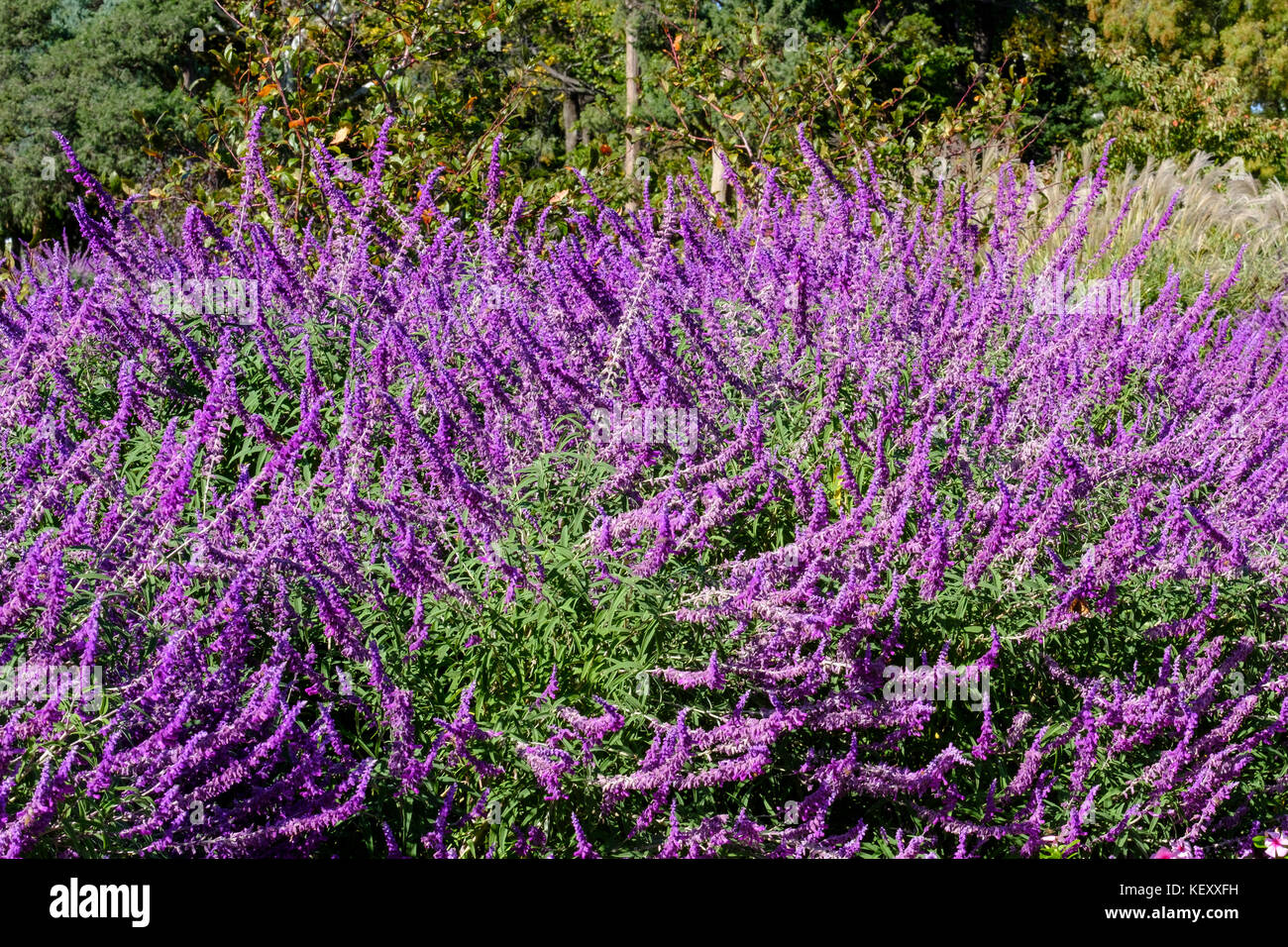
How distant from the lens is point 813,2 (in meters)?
29.3

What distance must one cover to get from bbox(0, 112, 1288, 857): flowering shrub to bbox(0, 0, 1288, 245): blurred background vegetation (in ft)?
5.53

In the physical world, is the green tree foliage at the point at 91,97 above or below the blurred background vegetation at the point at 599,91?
below

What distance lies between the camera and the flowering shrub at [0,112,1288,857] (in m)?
2.75

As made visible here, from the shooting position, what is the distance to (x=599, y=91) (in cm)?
3127

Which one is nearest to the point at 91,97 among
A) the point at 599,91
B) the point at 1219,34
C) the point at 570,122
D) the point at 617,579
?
the point at 570,122

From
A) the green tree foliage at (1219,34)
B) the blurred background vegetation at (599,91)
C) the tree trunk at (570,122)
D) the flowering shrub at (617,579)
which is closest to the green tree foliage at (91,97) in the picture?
the blurred background vegetation at (599,91)

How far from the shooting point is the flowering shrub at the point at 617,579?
275 cm

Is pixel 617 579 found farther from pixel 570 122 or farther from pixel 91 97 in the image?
pixel 91 97

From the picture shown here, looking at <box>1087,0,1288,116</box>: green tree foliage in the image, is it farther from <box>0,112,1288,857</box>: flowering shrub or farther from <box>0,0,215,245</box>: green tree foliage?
<box>0,112,1288,857</box>: flowering shrub

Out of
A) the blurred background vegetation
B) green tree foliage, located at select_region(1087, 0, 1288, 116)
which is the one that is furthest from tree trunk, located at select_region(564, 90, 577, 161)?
green tree foliage, located at select_region(1087, 0, 1288, 116)

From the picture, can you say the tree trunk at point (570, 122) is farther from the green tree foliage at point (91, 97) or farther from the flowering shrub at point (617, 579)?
the flowering shrub at point (617, 579)

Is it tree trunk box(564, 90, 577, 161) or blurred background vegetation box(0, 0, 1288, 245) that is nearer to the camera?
blurred background vegetation box(0, 0, 1288, 245)

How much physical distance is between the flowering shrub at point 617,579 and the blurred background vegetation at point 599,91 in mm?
1684
